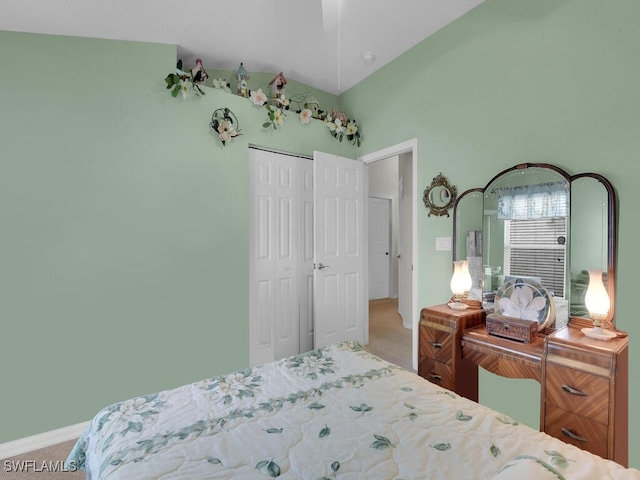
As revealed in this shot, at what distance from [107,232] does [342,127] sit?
2.34m

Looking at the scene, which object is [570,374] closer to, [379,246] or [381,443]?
[381,443]

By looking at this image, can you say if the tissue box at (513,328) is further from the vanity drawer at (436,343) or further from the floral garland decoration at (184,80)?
the floral garland decoration at (184,80)

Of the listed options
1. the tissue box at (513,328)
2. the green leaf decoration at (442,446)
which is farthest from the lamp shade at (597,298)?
the green leaf decoration at (442,446)

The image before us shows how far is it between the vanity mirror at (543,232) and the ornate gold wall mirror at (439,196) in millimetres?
105

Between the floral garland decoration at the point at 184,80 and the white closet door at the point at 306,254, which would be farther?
the white closet door at the point at 306,254

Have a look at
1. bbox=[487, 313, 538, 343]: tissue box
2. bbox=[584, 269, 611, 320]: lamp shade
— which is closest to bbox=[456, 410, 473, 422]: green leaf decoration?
bbox=[487, 313, 538, 343]: tissue box

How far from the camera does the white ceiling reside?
75.4 inches

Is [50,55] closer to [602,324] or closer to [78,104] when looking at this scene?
[78,104]

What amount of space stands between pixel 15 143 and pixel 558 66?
329cm

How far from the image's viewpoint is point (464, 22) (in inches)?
98.2

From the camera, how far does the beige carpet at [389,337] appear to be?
333cm

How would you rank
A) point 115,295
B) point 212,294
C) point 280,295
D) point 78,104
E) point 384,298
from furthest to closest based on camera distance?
1. point 384,298
2. point 280,295
3. point 212,294
4. point 115,295
5. point 78,104

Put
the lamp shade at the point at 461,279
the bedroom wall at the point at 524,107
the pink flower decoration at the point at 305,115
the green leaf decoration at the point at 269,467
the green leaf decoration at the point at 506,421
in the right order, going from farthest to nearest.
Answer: the pink flower decoration at the point at 305,115 → the lamp shade at the point at 461,279 → the bedroom wall at the point at 524,107 → the green leaf decoration at the point at 506,421 → the green leaf decoration at the point at 269,467

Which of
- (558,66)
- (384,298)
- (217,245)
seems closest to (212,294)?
(217,245)
